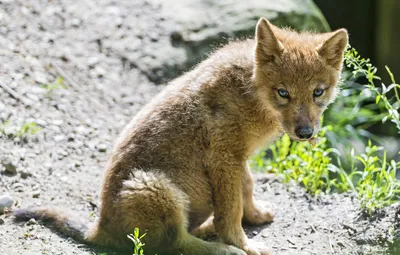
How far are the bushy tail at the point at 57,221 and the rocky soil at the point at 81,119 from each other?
7 cm

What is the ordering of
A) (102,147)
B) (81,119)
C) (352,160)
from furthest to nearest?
(81,119) → (102,147) → (352,160)

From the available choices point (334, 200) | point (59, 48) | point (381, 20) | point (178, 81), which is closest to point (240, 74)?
point (178, 81)

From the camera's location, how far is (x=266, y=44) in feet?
20.6

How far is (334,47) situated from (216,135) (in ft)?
4.37

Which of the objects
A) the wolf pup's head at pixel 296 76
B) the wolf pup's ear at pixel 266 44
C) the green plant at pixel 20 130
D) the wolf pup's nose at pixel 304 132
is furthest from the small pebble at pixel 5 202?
the wolf pup's nose at pixel 304 132

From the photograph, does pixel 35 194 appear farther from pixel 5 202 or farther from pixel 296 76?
pixel 296 76

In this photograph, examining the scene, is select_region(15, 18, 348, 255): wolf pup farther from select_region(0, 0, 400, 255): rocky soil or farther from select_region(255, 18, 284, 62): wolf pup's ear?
select_region(0, 0, 400, 255): rocky soil

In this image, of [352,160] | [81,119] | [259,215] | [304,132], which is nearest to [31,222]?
[259,215]

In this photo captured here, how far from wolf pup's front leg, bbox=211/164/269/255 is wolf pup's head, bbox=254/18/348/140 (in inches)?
24.7

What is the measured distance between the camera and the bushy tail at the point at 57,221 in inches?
249

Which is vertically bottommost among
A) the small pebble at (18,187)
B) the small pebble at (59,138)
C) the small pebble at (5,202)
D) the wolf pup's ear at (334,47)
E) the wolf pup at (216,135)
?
the small pebble at (59,138)

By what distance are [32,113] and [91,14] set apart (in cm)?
246

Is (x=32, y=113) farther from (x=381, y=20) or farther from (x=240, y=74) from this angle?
(x=381, y=20)

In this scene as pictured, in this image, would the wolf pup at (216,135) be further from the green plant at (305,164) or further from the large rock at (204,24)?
the large rock at (204,24)
